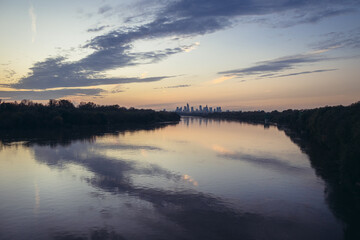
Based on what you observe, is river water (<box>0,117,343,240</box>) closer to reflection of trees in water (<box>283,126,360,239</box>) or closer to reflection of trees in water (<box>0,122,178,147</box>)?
reflection of trees in water (<box>283,126,360,239</box>)

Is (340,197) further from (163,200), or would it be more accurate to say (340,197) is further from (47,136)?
(47,136)

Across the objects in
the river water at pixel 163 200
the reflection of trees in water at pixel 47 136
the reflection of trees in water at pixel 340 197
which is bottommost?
the reflection of trees in water at pixel 340 197

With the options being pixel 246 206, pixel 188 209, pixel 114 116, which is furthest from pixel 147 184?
pixel 114 116

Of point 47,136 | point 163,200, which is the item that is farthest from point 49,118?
point 163,200

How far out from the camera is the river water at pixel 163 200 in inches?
732

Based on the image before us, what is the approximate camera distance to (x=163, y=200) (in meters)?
24.4

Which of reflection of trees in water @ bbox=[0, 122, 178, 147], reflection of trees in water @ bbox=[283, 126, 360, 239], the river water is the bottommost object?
reflection of trees in water @ bbox=[283, 126, 360, 239]

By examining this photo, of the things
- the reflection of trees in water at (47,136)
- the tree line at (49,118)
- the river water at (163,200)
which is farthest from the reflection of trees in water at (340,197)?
the tree line at (49,118)

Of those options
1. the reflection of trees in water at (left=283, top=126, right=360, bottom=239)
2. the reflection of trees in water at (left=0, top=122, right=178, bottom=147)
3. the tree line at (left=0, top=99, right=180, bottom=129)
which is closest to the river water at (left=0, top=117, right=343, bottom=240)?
the reflection of trees in water at (left=283, top=126, right=360, bottom=239)

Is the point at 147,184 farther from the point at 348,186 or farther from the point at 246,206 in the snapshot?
the point at 348,186

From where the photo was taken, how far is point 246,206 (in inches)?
909

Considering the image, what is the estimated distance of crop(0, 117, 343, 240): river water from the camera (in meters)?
18.6

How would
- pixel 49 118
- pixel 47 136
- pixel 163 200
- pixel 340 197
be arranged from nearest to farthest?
pixel 163 200 → pixel 340 197 → pixel 47 136 → pixel 49 118

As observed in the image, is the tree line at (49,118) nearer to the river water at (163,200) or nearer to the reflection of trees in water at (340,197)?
the river water at (163,200)
